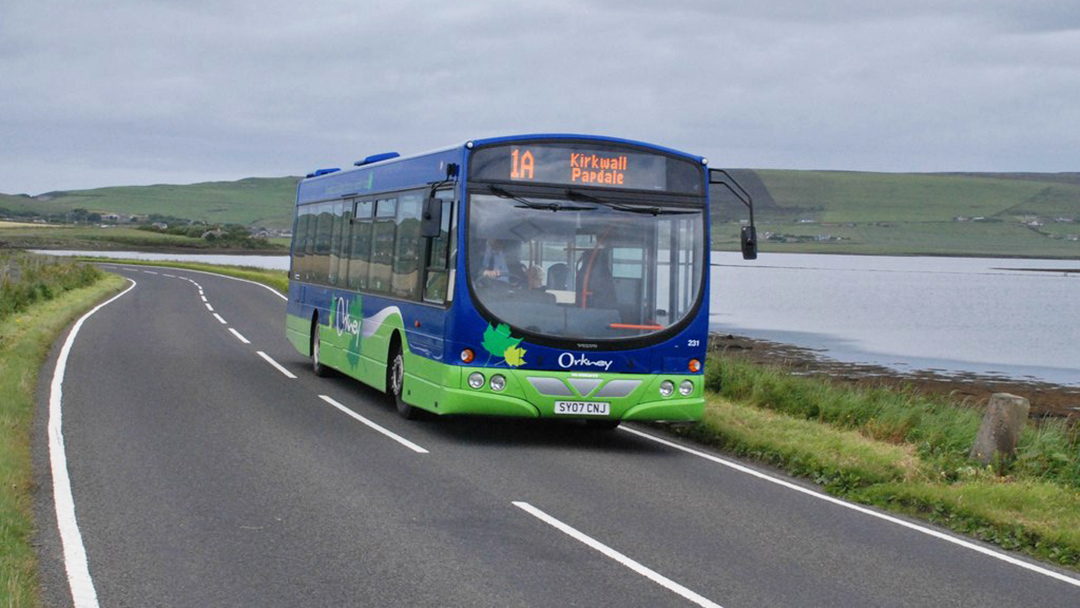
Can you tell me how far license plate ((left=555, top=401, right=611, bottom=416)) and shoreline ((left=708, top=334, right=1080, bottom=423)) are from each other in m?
15.7

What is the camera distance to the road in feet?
24.8

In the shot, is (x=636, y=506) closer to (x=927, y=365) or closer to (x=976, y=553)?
(x=976, y=553)

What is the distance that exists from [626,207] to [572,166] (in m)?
0.70

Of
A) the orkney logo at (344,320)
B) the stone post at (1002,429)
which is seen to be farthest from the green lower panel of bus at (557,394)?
the orkney logo at (344,320)

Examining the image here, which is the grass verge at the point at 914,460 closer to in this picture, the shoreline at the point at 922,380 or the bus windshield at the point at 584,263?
the bus windshield at the point at 584,263

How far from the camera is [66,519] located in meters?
8.98

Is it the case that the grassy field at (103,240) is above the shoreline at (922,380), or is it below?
above

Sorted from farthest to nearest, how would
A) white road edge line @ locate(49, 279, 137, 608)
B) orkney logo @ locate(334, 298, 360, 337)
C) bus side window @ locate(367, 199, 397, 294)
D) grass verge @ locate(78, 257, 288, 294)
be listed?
grass verge @ locate(78, 257, 288, 294) → orkney logo @ locate(334, 298, 360, 337) → bus side window @ locate(367, 199, 397, 294) → white road edge line @ locate(49, 279, 137, 608)

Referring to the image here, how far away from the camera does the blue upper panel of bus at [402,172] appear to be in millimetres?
13906

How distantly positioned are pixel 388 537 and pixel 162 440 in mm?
4789

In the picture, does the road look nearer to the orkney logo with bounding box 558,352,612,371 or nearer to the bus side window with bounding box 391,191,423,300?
the orkney logo with bounding box 558,352,612,371

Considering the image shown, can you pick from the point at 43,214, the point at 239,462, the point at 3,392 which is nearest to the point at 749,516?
the point at 239,462

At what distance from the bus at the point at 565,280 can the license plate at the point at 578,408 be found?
0.01 m

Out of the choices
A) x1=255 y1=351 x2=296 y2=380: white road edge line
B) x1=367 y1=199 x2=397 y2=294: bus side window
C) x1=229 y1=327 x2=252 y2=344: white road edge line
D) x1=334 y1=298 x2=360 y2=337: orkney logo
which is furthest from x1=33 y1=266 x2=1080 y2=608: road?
x1=229 y1=327 x2=252 y2=344: white road edge line
